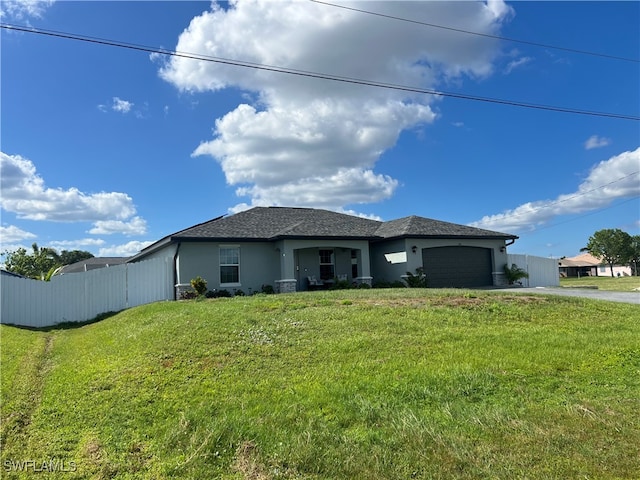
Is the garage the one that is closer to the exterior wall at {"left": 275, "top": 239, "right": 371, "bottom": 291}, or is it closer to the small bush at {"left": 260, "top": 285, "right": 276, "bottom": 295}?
the exterior wall at {"left": 275, "top": 239, "right": 371, "bottom": 291}

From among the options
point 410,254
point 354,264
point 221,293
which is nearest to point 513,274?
point 410,254

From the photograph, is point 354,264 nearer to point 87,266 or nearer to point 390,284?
point 390,284

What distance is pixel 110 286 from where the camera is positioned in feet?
57.0

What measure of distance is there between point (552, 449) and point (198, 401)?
157 inches

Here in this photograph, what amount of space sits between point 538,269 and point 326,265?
1260 cm

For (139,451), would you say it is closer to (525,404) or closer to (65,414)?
(65,414)

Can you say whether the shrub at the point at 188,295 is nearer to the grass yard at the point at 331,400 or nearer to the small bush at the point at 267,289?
the small bush at the point at 267,289

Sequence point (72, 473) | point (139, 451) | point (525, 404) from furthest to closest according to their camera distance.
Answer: point (525, 404) → point (139, 451) → point (72, 473)

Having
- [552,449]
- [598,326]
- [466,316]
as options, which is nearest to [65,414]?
[552,449]

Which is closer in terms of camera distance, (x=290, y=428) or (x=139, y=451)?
(x=139, y=451)

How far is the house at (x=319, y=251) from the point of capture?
776 inches

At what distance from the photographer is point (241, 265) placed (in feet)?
66.7

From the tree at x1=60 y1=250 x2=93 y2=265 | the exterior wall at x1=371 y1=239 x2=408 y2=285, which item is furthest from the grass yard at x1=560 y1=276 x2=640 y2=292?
the tree at x1=60 y1=250 x2=93 y2=265

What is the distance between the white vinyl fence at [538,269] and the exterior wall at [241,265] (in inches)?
525
